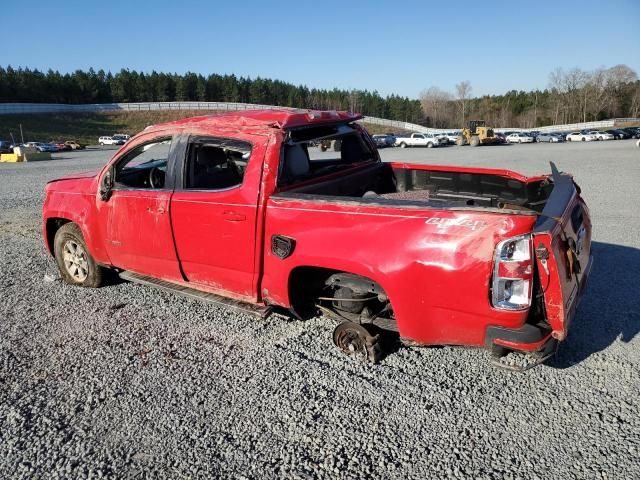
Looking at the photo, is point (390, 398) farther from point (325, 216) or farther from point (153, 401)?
point (153, 401)

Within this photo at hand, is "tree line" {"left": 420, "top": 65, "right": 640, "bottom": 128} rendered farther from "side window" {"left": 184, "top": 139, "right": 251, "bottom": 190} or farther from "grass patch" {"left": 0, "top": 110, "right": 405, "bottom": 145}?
"side window" {"left": 184, "top": 139, "right": 251, "bottom": 190}

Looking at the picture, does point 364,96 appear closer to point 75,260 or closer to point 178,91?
point 178,91

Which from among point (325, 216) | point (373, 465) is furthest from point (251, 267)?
point (373, 465)

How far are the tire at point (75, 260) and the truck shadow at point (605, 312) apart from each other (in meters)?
4.58

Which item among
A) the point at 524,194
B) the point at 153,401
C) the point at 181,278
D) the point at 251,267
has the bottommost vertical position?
the point at 153,401

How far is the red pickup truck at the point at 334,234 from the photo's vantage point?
2.77 m

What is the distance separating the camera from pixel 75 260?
529cm

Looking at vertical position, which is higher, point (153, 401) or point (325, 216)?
point (325, 216)

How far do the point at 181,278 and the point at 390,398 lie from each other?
223 cm

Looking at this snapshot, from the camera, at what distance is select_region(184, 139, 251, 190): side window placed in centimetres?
397

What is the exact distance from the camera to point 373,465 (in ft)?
8.37

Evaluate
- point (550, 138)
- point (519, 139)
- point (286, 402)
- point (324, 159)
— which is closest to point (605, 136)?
point (550, 138)

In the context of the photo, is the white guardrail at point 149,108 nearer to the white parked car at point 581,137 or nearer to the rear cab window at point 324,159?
the white parked car at point 581,137

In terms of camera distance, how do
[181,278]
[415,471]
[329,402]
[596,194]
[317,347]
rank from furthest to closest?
[596,194] < [181,278] < [317,347] < [329,402] < [415,471]
